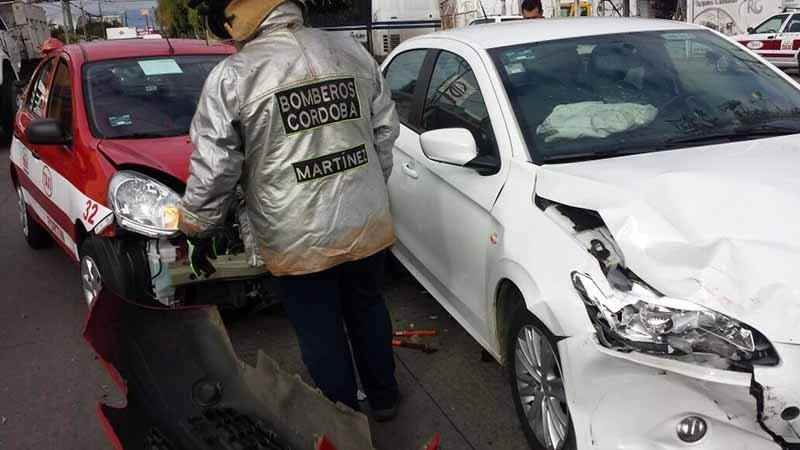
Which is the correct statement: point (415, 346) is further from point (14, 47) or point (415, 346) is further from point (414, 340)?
point (14, 47)

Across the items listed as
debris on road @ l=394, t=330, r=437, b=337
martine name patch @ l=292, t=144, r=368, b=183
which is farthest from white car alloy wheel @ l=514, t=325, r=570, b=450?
debris on road @ l=394, t=330, r=437, b=337

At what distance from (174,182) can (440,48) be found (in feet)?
5.37

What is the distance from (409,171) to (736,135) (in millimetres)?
1682

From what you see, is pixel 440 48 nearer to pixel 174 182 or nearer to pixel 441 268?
pixel 441 268

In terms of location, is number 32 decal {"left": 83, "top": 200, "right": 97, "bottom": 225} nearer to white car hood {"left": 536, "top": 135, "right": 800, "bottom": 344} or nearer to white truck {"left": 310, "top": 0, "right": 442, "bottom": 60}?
white car hood {"left": 536, "top": 135, "right": 800, "bottom": 344}

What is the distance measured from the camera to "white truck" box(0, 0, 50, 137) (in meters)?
14.0

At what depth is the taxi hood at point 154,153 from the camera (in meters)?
4.04

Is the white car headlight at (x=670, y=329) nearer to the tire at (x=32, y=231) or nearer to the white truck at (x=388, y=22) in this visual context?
the tire at (x=32, y=231)

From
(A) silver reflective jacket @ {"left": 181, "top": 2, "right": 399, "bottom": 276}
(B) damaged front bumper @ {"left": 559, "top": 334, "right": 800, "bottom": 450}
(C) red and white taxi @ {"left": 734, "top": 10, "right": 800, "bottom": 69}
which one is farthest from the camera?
(C) red and white taxi @ {"left": 734, "top": 10, "right": 800, "bottom": 69}

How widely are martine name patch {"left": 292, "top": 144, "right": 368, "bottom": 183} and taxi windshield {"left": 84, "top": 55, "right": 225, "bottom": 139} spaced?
212 centimetres

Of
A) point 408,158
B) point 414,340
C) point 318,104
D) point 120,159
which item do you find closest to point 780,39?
point 408,158

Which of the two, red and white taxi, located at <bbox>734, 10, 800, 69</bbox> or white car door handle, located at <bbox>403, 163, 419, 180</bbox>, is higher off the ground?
white car door handle, located at <bbox>403, 163, 419, 180</bbox>

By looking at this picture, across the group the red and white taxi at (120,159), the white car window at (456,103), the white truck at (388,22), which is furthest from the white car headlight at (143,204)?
the white truck at (388,22)

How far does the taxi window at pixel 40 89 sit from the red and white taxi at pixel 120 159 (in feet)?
0.05
